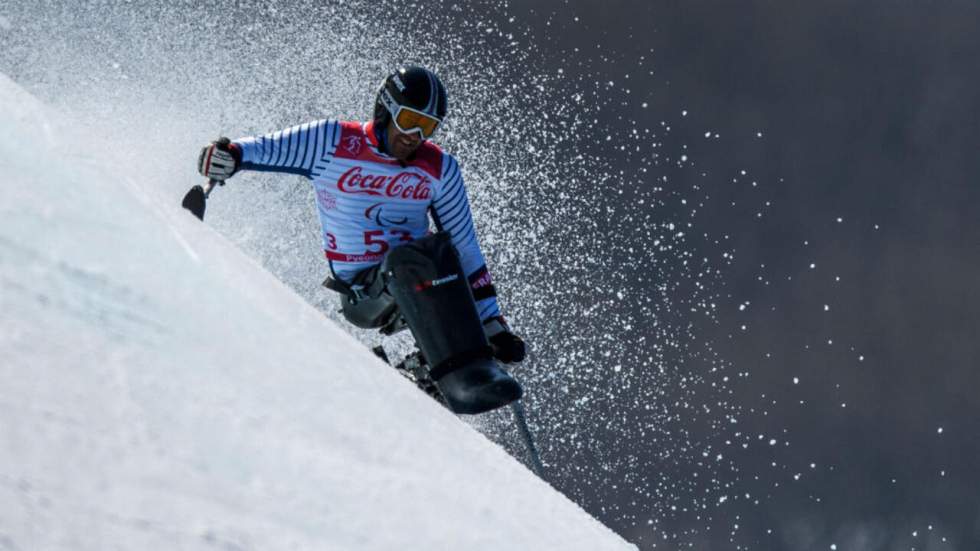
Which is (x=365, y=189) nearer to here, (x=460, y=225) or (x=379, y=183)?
(x=379, y=183)

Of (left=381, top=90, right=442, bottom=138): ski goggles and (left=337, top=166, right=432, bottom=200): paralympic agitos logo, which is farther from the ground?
(left=381, top=90, right=442, bottom=138): ski goggles

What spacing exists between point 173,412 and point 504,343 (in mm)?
Answer: 3498

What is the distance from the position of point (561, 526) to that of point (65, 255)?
2.80ft

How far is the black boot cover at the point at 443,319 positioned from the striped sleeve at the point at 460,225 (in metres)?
0.64

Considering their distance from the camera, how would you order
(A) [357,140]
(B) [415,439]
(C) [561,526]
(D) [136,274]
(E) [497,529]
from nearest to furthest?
(D) [136,274] < (E) [497,529] < (B) [415,439] < (C) [561,526] < (A) [357,140]

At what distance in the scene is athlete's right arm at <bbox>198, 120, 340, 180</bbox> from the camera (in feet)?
13.6

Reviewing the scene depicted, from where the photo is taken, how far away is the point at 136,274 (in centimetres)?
103

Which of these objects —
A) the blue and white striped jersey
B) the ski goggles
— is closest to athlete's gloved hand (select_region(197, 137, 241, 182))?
the blue and white striped jersey

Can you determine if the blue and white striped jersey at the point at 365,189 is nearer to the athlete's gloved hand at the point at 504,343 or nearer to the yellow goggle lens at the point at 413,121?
the athlete's gloved hand at the point at 504,343

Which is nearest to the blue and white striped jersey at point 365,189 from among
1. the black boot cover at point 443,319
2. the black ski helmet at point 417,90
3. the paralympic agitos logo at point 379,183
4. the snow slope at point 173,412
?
the paralympic agitos logo at point 379,183

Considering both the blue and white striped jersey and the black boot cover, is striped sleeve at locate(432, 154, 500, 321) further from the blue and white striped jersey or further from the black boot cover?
the black boot cover

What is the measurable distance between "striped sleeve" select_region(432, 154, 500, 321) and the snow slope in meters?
2.84

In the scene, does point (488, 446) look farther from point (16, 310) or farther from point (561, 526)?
point (16, 310)

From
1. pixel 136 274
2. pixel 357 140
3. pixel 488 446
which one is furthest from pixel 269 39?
pixel 136 274
